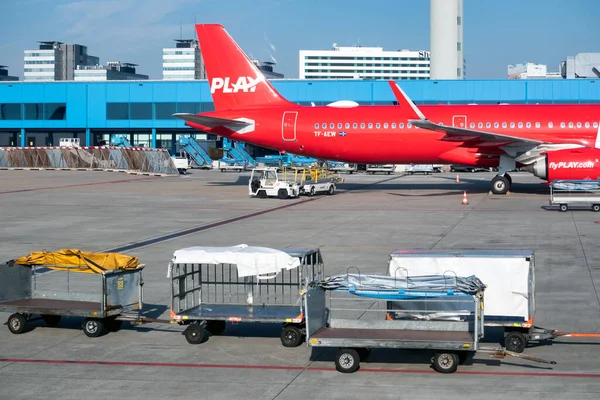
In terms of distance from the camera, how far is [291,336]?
14.3m

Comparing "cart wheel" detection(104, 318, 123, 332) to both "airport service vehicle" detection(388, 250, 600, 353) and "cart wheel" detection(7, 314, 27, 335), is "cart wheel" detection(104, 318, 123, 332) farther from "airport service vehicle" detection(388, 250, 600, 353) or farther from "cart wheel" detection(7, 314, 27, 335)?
"airport service vehicle" detection(388, 250, 600, 353)

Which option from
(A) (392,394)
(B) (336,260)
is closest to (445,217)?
(B) (336,260)

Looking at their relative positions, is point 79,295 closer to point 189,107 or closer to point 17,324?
point 17,324

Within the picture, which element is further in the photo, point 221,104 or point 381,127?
point 221,104

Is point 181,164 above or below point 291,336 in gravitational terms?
above

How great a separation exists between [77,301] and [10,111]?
9104 centimetres

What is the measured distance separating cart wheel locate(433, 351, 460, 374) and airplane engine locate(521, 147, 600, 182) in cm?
3122

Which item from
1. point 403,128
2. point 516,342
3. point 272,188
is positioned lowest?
point 516,342

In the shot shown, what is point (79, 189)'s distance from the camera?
53750 millimetres

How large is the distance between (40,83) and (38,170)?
780 inches

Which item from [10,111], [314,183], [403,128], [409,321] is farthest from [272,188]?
[10,111]

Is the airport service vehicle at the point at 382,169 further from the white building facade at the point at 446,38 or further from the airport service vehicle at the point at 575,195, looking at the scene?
the white building facade at the point at 446,38

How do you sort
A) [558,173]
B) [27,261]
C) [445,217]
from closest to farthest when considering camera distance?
[27,261] → [445,217] → [558,173]

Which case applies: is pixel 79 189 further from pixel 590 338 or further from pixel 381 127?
pixel 590 338
